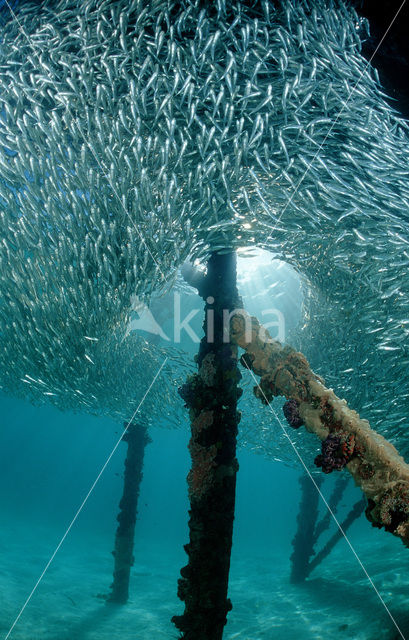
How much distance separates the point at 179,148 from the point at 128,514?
43.7ft

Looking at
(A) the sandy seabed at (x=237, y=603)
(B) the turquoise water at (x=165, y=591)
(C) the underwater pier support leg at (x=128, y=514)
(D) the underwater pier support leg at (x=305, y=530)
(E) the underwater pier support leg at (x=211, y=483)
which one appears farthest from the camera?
(D) the underwater pier support leg at (x=305, y=530)

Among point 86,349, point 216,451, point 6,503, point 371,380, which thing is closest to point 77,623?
point 86,349

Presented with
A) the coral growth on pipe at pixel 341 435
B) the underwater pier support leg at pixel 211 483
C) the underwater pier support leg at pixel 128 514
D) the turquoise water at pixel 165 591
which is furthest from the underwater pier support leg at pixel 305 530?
the coral growth on pipe at pixel 341 435

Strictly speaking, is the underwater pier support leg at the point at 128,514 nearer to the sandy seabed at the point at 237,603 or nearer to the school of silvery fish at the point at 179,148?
the sandy seabed at the point at 237,603

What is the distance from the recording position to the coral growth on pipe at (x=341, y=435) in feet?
8.37

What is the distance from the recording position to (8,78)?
15.7 feet

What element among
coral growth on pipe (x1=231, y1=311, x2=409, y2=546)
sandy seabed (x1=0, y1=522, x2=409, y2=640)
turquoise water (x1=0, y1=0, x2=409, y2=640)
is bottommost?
sandy seabed (x1=0, y1=522, x2=409, y2=640)

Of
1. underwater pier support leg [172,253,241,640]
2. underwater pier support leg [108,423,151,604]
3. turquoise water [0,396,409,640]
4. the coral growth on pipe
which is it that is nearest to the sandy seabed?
turquoise water [0,396,409,640]

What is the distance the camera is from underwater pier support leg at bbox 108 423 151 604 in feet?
43.7

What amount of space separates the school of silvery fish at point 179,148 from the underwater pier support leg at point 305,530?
11.5 metres

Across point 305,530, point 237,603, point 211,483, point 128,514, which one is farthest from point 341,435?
point 237,603

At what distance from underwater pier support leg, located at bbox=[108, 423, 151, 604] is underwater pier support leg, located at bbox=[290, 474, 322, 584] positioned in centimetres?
731

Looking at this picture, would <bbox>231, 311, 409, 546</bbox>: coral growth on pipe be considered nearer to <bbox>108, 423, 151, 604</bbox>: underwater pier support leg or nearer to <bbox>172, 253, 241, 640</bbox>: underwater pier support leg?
<bbox>172, 253, 241, 640</bbox>: underwater pier support leg

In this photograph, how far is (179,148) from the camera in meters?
5.00
